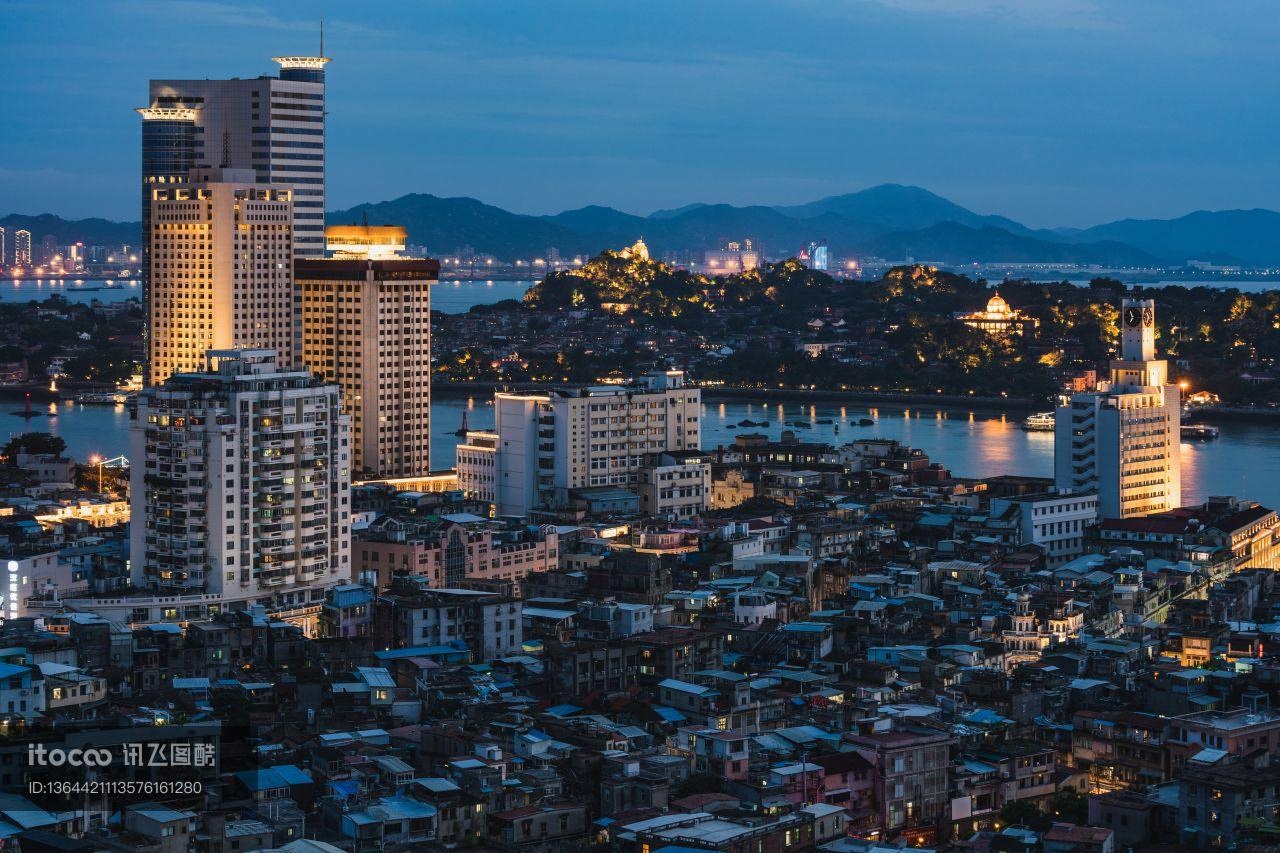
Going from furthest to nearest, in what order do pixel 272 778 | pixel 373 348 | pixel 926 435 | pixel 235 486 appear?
pixel 926 435
pixel 373 348
pixel 235 486
pixel 272 778

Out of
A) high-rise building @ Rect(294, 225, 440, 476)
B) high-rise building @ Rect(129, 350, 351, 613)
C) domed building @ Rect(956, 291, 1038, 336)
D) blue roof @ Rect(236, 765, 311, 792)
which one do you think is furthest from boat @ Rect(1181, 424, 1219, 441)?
blue roof @ Rect(236, 765, 311, 792)

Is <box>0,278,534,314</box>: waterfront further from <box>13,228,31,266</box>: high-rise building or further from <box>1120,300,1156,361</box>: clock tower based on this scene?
<box>1120,300,1156,361</box>: clock tower

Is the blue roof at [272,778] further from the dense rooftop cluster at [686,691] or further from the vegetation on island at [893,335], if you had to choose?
the vegetation on island at [893,335]

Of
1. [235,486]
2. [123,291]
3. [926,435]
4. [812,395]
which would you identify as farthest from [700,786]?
[123,291]

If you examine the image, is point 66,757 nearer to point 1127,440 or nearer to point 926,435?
point 1127,440

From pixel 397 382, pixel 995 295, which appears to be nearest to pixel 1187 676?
pixel 397 382

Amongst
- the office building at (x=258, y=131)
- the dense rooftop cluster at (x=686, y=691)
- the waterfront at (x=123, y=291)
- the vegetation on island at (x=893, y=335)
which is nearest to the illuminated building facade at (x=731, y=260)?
the waterfront at (x=123, y=291)

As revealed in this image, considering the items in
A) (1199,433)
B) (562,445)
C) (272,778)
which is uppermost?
(562,445)
